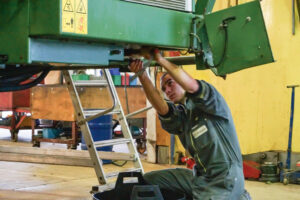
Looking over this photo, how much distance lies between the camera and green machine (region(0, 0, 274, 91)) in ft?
6.26

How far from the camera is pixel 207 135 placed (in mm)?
2895

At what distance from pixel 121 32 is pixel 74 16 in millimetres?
241

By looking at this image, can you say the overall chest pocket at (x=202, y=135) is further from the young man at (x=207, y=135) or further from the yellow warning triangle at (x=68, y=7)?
the yellow warning triangle at (x=68, y=7)

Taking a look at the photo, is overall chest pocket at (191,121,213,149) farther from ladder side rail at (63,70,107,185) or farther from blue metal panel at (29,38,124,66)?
ladder side rail at (63,70,107,185)

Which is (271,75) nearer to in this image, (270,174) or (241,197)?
(270,174)

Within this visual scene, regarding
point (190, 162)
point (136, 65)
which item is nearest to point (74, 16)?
point (136, 65)

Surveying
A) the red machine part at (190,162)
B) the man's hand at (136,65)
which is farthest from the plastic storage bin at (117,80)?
the man's hand at (136,65)

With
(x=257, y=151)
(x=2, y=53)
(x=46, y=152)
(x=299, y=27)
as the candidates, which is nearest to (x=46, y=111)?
(x=46, y=152)

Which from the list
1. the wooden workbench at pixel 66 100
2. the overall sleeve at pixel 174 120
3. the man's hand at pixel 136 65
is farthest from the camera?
the wooden workbench at pixel 66 100

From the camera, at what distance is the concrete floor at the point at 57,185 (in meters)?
4.49

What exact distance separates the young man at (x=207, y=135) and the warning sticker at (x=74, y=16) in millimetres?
879

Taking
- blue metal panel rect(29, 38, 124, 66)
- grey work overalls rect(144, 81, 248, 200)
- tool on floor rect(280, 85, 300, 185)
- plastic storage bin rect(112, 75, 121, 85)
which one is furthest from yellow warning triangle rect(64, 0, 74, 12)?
plastic storage bin rect(112, 75, 121, 85)

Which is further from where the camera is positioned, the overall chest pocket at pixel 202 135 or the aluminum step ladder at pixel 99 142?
the aluminum step ladder at pixel 99 142

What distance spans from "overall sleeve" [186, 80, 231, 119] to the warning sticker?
35.4 inches
